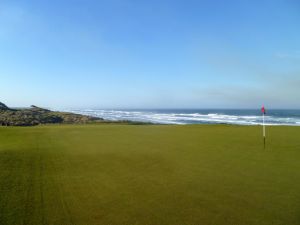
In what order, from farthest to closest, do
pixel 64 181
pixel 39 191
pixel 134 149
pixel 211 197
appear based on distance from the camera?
pixel 134 149
pixel 64 181
pixel 39 191
pixel 211 197

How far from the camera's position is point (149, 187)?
6406mm

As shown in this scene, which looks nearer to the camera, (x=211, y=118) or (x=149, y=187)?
(x=149, y=187)

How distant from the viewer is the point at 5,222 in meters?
4.64

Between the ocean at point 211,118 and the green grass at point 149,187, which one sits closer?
the green grass at point 149,187

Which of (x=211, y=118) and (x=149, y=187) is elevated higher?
(x=211, y=118)

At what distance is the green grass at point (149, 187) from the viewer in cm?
484

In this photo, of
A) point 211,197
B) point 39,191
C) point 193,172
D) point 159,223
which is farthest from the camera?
point 193,172

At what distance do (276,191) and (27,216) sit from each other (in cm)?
546

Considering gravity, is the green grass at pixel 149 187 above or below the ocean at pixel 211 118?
below

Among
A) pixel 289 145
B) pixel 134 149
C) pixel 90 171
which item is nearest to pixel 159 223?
pixel 90 171

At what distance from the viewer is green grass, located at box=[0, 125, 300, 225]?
484cm

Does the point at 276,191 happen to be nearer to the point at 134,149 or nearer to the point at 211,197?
the point at 211,197

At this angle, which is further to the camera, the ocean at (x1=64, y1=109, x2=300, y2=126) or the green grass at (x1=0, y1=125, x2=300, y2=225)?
the ocean at (x1=64, y1=109, x2=300, y2=126)

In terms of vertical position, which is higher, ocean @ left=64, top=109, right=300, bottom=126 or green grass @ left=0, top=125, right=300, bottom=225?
ocean @ left=64, top=109, right=300, bottom=126
